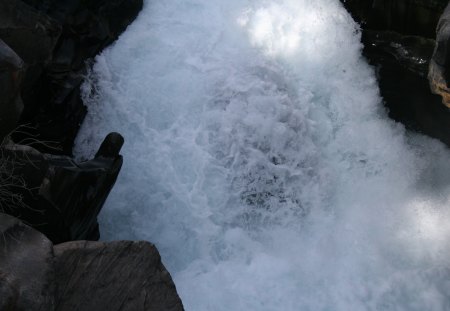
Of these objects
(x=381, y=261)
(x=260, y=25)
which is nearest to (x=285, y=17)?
(x=260, y=25)

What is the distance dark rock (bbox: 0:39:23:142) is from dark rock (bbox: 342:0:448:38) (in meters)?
5.88

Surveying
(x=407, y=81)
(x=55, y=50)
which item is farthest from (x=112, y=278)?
(x=407, y=81)

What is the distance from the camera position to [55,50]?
6883mm

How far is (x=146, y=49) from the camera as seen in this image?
788cm

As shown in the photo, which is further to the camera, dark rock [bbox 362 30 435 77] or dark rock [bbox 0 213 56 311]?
dark rock [bbox 362 30 435 77]

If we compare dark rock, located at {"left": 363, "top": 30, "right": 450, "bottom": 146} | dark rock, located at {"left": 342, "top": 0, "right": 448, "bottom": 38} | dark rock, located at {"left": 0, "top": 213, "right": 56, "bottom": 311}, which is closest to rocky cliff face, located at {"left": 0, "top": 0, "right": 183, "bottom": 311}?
dark rock, located at {"left": 0, "top": 213, "right": 56, "bottom": 311}

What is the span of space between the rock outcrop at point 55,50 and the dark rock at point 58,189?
2.41 ft

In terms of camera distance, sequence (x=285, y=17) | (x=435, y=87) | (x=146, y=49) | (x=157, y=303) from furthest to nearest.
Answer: (x=285, y=17) → (x=146, y=49) → (x=435, y=87) → (x=157, y=303)

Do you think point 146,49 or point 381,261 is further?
point 146,49

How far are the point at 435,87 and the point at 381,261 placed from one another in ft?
8.43

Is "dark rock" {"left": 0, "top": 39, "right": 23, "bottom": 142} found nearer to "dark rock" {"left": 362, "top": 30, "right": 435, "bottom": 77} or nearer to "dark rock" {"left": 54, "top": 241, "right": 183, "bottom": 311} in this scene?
"dark rock" {"left": 54, "top": 241, "right": 183, "bottom": 311}

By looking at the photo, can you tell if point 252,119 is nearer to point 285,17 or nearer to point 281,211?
point 281,211

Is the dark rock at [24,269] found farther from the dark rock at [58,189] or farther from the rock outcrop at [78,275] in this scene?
the dark rock at [58,189]

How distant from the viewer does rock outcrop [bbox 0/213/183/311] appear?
4062mm
